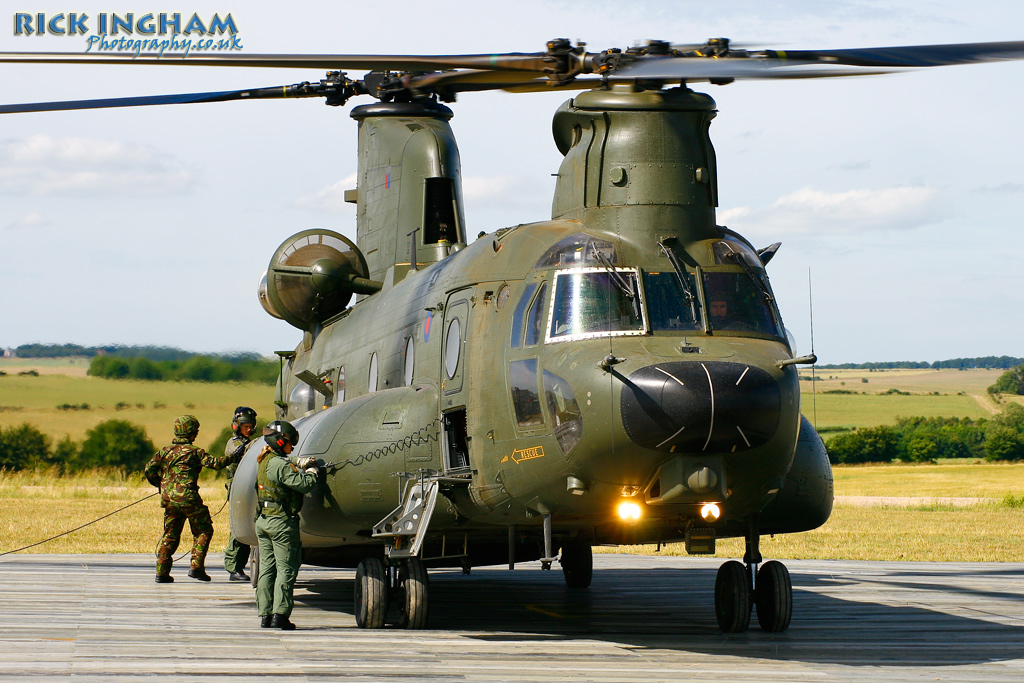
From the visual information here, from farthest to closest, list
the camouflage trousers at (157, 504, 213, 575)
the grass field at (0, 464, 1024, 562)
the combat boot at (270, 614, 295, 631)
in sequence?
the grass field at (0, 464, 1024, 562) → the camouflage trousers at (157, 504, 213, 575) → the combat boot at (270, 614, 295, 631)

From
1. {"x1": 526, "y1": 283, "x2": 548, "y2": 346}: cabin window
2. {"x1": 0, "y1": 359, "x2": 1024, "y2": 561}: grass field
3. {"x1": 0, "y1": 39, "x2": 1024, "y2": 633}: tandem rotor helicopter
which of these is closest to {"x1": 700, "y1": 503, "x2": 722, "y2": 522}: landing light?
{"x1": 0, "y1": 39, "x2": 1024, "y2": 633}: tandem rotor helicopter

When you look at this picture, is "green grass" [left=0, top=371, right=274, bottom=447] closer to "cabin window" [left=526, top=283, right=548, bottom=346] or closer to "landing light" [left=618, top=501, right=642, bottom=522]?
"cabin window" [left=526, top=283, right=548, bottom=346]

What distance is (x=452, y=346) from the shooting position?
10906 mm

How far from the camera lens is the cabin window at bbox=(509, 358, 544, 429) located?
9445 mm

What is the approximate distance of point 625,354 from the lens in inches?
355

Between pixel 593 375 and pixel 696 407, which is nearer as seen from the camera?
pixel 696 407

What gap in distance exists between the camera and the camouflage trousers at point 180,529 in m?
14.5

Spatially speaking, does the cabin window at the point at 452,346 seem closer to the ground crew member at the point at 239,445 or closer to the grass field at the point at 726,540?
the ground crew member at the point at 239,445

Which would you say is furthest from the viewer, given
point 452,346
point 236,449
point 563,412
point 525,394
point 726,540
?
point 726,540

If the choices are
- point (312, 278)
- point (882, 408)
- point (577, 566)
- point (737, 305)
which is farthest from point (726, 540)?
point (882, 408)

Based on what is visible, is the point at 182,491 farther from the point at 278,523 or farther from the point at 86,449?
the point at 86,449

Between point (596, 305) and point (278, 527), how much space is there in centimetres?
363

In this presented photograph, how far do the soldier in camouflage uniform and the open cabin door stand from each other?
15.4ft

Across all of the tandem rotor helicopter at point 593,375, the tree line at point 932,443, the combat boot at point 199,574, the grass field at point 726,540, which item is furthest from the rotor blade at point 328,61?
the tree line at point 932,443
